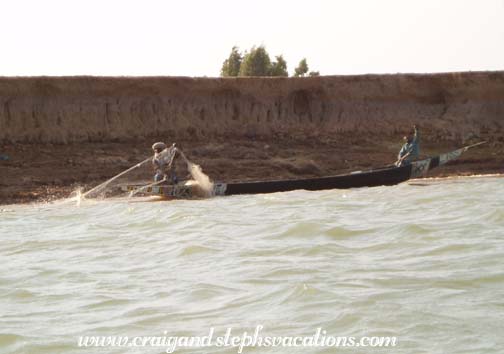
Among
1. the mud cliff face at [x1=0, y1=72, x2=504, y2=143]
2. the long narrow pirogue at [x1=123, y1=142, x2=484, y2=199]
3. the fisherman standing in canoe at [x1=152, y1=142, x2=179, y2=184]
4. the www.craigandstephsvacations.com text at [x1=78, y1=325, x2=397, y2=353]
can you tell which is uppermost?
the mud cliff face at [x1=0, y1=72, x2=504, y2=143]

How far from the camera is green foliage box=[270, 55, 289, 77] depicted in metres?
33.9

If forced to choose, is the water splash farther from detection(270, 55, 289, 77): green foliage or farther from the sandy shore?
detection(270, 55, 289, 77): green foliage

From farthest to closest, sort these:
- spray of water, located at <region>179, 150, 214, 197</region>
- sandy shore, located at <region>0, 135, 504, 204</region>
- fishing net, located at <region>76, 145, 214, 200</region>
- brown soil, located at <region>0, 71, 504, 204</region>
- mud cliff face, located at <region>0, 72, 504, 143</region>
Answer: mud cliff face, located at <region>0, 72, 504, 143</region> < brown soil, located at <region>0, 71, 504, 204</region> < sandy shore, located at <region>0, 135, 504, 204</region> < spray of water, located at <region>179, 150, 214, 197</region> < fishing net, located at <region>76, 145, 214, 200</region>

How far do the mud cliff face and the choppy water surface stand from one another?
626 centimetres

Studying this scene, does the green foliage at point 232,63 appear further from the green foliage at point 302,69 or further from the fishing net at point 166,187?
the fishing net at point 166,187

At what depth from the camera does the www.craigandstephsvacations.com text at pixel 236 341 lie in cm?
795

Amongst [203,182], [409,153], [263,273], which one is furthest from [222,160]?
[263,273]

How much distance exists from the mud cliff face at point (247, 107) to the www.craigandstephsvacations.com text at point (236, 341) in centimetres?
1397

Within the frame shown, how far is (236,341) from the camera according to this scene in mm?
8055

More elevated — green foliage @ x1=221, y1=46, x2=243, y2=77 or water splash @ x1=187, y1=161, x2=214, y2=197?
green foliage @ x1=221, y1=46, x2=243, y2=77

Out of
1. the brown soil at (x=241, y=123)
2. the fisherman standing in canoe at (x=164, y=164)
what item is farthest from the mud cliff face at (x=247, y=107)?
the fisherman standing in canoe at (x=164, y=164)

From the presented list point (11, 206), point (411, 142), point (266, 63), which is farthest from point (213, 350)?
point (266, 63)

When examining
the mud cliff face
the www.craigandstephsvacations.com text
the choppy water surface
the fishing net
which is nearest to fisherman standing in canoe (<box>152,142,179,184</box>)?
the fishing net

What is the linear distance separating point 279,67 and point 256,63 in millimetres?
1027
